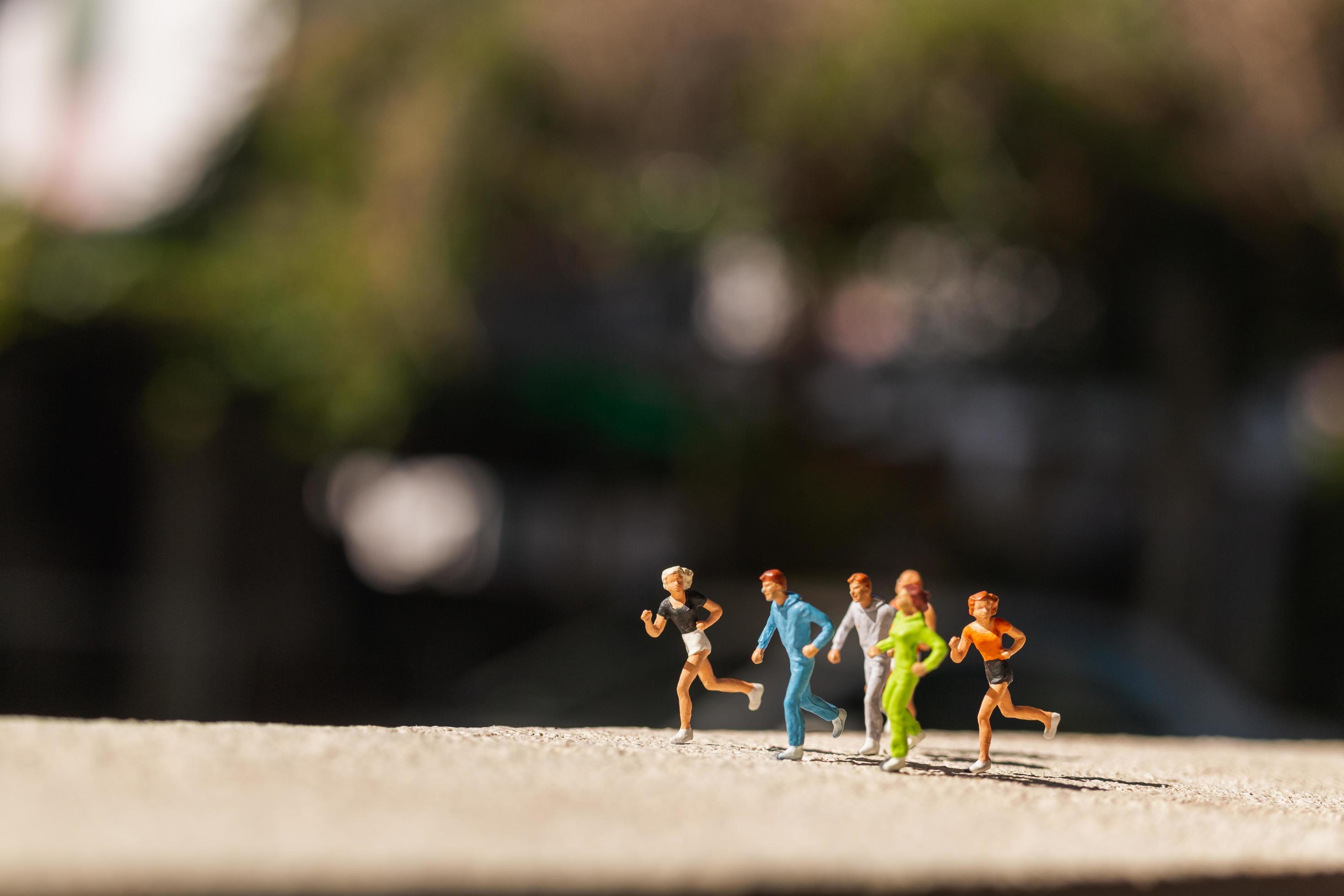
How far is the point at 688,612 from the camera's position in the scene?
254 cm

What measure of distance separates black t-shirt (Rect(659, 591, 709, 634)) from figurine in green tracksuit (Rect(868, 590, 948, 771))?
1.04ft

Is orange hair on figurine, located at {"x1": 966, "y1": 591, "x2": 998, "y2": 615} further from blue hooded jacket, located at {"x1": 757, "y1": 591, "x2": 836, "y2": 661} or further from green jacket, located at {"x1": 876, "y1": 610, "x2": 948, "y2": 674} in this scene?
blue hooded jacket, located at {"x1": 757, "y1": 591, "x2": 836, "y2": 661}

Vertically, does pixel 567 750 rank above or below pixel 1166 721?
above

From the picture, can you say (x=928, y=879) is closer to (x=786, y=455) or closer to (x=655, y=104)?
(x=655, y=104)

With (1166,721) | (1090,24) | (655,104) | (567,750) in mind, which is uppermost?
(1090,24)

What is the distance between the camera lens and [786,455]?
11633 millimetres

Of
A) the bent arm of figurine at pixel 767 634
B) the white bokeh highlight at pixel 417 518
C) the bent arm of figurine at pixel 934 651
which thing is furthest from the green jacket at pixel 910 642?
the white bokeh highlight at pixel 417 518

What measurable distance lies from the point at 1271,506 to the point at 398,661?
7985 millimetres

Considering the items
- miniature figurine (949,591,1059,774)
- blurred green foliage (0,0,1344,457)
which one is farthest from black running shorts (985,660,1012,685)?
blurred green foliage (0,0,1344,457)

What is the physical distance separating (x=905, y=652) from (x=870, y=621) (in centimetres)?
12

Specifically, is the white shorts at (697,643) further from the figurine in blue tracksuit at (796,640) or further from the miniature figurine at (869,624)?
the miniature figurine at (869,624)

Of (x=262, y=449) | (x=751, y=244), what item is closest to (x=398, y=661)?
(x=262, y=449)

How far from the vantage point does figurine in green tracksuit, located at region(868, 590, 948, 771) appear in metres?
2.37

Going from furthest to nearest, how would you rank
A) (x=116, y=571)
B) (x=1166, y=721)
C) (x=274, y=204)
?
1. (x=116, y=571)
2. (x=274, y=204)
3. (x=1166, y=721)
